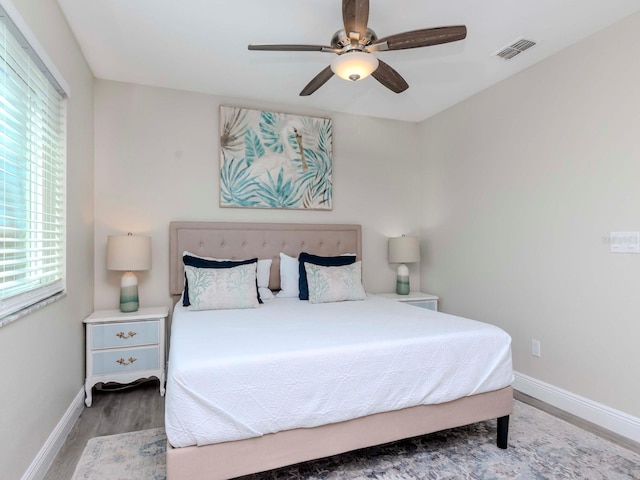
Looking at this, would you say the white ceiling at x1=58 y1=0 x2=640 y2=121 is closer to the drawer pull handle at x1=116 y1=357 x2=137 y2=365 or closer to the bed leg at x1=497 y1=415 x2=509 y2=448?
the drawer pull handle at x1=116 y1=357 x2=137 y2=365

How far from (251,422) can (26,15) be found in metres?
2.20

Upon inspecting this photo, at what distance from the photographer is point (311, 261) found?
11.8 feet

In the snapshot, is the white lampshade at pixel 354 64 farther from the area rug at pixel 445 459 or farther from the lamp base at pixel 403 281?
the lamp base at pixel 403 281

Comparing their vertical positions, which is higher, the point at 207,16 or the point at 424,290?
the point at 207,16

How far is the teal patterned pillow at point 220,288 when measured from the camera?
2.92 meters

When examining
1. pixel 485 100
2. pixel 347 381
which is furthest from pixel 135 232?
pixel 485 100

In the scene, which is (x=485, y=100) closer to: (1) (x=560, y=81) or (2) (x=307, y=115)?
(1) (x=560, y=81)

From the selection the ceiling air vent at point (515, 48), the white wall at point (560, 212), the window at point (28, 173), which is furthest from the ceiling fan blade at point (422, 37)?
the window at point (28, 173)

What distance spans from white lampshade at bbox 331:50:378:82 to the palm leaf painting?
5.58ft

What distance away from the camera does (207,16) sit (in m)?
2.41

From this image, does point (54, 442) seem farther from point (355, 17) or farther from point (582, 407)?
point (582, 407)

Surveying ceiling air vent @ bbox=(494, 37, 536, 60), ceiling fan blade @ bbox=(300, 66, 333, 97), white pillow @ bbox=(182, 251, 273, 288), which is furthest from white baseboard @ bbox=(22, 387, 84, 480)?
ceiling air vent @ bbox=(494, 37, 536, 60)

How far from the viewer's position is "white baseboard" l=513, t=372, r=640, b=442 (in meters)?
2.36

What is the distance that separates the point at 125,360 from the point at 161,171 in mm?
1695
